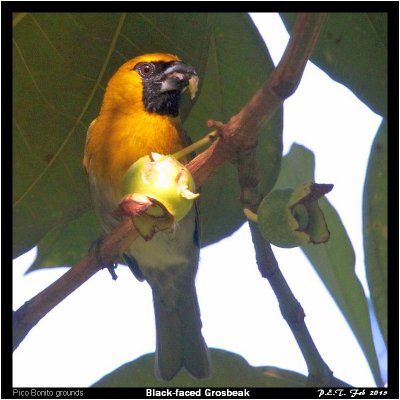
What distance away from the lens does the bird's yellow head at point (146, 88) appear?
2.92 metres

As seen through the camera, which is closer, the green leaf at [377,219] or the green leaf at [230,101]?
the green leaf at [377,219]

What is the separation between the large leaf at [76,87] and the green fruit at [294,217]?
878mm

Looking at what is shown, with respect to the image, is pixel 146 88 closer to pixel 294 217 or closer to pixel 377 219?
pixel 377 219

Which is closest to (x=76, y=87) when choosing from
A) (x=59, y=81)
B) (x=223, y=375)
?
(x=59, y=81)

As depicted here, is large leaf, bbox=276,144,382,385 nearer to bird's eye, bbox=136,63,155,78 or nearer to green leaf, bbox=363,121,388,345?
green leaf, bbox=363,121,388,345

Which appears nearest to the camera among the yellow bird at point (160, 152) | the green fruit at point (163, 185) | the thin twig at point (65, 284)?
the green fruit at point (163, 185)

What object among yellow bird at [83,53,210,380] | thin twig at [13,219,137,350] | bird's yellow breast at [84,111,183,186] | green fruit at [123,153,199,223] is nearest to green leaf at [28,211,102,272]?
yellow bird at [83,53,210,380]

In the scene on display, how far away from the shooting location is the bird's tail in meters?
2.71

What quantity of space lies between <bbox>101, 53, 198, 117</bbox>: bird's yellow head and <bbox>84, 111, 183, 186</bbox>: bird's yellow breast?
0.32 feet

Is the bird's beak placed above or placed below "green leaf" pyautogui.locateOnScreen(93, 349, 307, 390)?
above

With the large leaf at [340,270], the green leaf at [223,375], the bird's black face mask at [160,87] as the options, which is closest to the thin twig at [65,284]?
the green leaf at [223,375]

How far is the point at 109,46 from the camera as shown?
92.2 inches

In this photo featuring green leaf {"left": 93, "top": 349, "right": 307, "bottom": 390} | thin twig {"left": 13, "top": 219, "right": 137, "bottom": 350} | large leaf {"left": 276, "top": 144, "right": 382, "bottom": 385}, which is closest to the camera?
thin twig {"left": 13, "top": 219, "right": 137, "bottom": 350}

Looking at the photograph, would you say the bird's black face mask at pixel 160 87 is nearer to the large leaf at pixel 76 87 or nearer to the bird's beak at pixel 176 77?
the bird's beak at pixel 176 77
